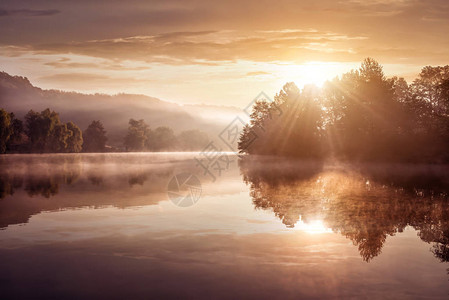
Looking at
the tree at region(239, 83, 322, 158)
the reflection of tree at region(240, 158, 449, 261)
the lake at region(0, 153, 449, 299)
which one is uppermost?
the tree at region(239, 83, 322, 158)

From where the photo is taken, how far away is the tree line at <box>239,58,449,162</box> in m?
79.4

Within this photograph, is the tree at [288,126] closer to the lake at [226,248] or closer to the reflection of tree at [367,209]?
the reflection of tree at [367,209]

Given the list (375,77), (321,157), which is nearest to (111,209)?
(321,157)

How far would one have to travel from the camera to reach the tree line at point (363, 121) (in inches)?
3125

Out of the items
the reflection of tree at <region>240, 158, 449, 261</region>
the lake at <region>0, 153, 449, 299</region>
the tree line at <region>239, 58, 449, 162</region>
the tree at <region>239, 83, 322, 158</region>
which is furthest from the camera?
the tree at <region>239, 83, 322, 158</region>

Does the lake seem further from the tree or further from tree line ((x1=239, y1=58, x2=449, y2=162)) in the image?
the tree

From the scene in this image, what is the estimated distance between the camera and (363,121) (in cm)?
8819

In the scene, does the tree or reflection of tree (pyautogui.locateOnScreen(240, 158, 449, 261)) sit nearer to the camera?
reflection of tree (pyautogui.locateOnScreen(240, 158, 449, 261))

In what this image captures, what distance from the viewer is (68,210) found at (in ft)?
82.8

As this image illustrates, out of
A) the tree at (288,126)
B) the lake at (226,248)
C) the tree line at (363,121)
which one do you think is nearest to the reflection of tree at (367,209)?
the lake at (226,248)

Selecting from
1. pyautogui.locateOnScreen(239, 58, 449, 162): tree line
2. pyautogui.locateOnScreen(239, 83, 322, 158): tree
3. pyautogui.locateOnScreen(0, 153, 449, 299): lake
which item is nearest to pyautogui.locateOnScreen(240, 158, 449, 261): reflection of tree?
pyautogui.locateOnScreen(0, 153, 449, 299): lake

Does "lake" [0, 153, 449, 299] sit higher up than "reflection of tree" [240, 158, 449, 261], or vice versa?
"reflection of tree" [240, 158, 449, 261]

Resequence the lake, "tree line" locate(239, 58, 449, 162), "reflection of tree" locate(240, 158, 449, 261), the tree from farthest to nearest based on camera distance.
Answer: the tree < "tree line" locate(239, 58, 449, 162) < "reflection of tree" locate(240, 158, 449, 261) < the lake

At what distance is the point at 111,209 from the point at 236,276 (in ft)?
48.7
